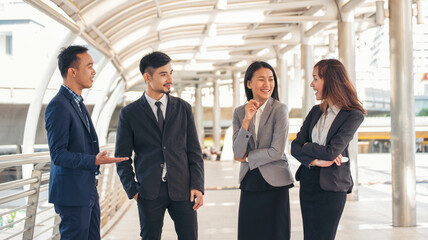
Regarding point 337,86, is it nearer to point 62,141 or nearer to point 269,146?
point 269,146

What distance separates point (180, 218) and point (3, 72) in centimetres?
841

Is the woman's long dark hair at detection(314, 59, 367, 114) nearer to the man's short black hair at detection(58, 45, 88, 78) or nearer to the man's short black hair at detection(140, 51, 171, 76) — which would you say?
the man's short black hair at detection(140, 51, 171, 76)

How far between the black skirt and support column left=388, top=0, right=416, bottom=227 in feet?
12.2

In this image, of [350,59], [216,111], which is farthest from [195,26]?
[216,111]

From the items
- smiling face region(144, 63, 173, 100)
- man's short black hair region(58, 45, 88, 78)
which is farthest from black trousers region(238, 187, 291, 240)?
man's short black hair region(58, 45, 88, 78)

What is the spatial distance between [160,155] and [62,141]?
51 centimetres

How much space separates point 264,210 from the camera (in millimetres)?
3152

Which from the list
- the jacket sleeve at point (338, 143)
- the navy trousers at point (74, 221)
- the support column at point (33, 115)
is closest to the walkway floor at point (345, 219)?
the support column at point (33, 115)

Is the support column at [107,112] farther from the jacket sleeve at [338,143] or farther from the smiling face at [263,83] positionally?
the jacket sleeve at [338,143]

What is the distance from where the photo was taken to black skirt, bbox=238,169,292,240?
315cm

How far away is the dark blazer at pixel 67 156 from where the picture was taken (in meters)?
2.67

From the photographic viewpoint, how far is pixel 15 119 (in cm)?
1089

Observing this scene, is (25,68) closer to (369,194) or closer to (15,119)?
(15,119)

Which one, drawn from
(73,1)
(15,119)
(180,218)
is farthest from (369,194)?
(180,218)
